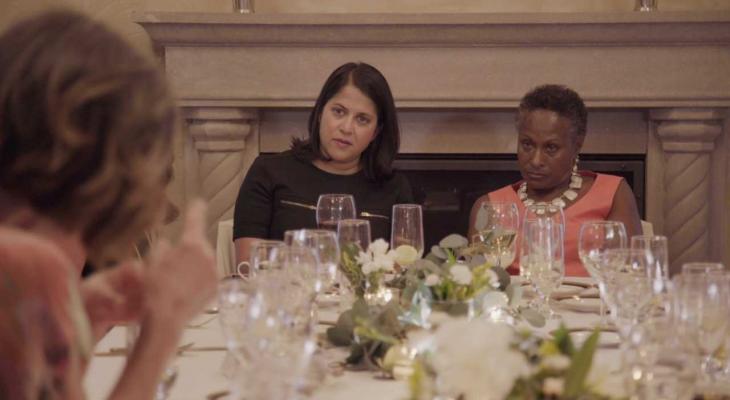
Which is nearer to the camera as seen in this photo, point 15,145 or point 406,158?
point 15,145

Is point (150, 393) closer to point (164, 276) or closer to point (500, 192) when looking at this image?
point (164, 276)

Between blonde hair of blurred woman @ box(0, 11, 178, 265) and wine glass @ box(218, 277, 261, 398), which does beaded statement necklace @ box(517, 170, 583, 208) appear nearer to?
wine glass @ box(218, 277, 261, 398)

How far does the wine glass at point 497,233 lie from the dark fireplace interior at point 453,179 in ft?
6.27

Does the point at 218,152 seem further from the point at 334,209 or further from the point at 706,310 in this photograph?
the point at 706,310

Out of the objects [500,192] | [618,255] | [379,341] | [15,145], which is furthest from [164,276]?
[500,192]

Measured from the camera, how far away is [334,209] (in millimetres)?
2576

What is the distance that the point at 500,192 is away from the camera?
10.6 ft

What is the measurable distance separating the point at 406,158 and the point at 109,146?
3390 mm

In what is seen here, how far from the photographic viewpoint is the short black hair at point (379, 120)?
3123 millimetres

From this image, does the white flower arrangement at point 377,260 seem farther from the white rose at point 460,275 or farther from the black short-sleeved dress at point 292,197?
the black short-sleeved dress at point 292,197

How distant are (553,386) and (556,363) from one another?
2cm

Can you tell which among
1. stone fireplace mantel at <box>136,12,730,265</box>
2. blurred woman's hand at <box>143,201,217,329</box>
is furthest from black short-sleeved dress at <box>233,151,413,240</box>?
blurred woman's hand at <box>143,201,217,329</box>

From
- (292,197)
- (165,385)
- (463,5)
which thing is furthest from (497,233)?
(463,5)

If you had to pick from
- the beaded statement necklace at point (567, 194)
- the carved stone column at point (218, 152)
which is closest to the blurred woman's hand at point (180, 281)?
the beaded statement necklace at point (567, 194)
